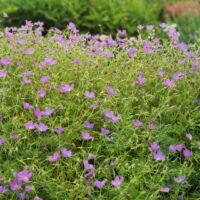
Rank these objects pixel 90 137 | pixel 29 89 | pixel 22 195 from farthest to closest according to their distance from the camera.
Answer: pixel 29 89, pixel 90 137, pixel 22 195

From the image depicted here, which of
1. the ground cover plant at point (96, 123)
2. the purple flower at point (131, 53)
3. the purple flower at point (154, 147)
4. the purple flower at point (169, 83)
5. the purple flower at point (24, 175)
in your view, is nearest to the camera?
the purple flower at point (24, 175)

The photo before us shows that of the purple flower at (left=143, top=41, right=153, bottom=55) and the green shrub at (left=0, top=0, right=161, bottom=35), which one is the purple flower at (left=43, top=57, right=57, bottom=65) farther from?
the green shrub at (left=0, top=0, right=161, bottom=35)

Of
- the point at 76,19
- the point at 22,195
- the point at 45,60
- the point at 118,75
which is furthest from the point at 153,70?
the point at 76,19

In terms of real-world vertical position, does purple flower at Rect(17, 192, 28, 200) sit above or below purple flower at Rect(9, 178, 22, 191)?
below

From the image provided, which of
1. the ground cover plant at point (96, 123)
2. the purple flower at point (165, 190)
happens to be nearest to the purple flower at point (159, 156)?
the ground cover plant at point (96, 123)

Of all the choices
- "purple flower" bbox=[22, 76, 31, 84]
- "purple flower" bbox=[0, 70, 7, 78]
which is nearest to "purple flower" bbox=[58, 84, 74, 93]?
"purple flower" bbox=[22, 76, 31, 84]

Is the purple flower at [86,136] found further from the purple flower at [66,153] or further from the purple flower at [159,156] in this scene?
the purple flower at [159,156]

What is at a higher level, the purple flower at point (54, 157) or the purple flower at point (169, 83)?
the purple flower at point (169, 83)

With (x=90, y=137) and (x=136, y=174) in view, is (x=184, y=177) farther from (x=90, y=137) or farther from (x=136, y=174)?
(x=90, y=137)
